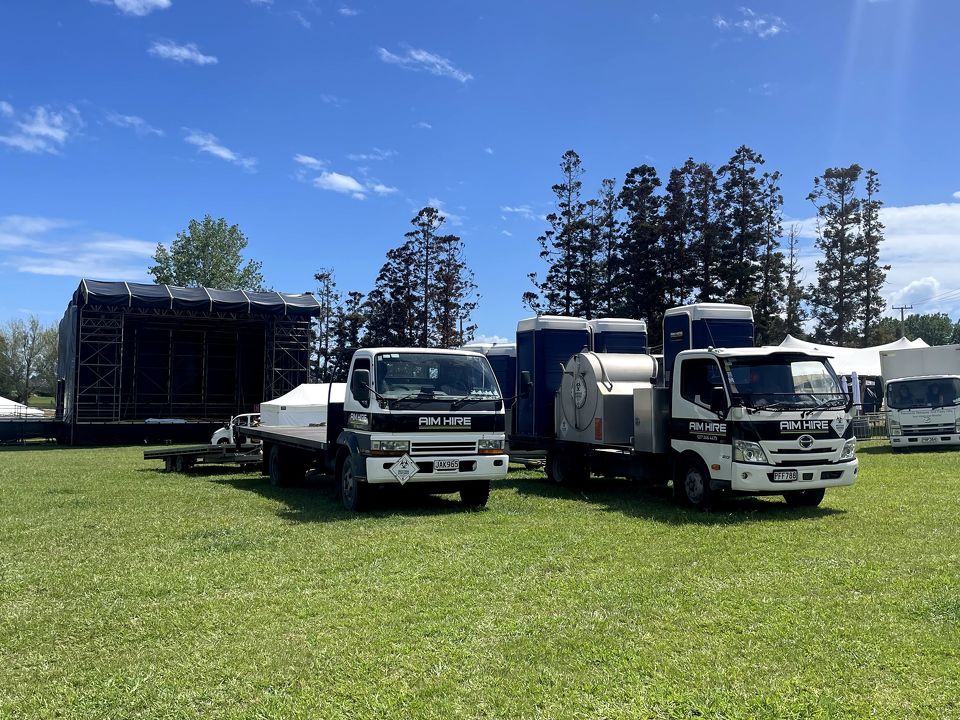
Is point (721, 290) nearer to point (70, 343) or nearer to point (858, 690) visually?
point (70, 343)

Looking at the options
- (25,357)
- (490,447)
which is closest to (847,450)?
(490,447)

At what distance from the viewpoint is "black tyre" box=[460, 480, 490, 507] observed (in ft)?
37.1

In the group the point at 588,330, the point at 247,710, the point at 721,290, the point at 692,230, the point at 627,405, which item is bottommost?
the point at 247,710

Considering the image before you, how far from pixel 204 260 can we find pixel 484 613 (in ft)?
197

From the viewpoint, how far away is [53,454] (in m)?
24.3

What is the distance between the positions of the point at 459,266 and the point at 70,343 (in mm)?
23991

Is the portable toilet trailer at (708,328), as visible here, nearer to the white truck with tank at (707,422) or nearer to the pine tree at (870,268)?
the white truck with tank at (707,422)

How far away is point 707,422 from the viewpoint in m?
10.6

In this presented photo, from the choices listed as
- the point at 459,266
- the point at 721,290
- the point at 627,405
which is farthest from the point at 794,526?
the point at 459,266

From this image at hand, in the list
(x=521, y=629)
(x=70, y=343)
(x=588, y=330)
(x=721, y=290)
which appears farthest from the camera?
(x=721, y=290)

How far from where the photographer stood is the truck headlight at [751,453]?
998 cm

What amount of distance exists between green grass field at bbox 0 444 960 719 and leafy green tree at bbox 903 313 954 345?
10016cm

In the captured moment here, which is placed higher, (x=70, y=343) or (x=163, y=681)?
(x=70, y=343)

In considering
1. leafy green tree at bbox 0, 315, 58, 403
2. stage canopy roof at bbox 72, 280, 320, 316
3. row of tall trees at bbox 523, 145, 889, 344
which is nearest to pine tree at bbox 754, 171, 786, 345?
row of tall trees at bbox 523, 145, 889, 344
